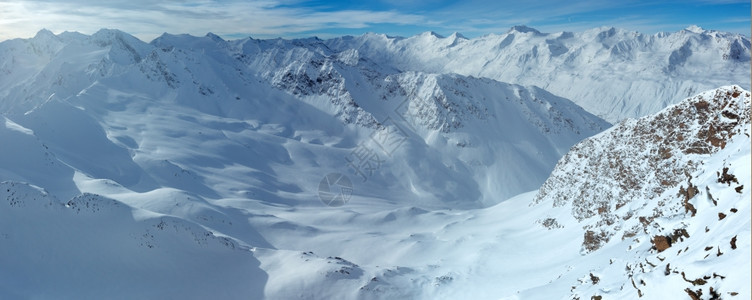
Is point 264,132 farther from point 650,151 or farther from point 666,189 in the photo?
point 666,189

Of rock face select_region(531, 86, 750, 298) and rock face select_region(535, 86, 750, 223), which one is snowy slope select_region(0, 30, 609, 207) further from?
rock face select_region(531, 86, 750, 298)

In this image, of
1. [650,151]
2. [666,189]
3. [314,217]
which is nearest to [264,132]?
[314,217]

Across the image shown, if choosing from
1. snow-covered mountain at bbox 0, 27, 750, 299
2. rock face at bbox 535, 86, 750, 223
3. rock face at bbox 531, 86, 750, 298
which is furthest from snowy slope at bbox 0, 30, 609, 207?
rock face at bbox 531, 86, 750, 298

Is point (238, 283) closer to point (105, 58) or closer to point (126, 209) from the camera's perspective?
point (126, 209)

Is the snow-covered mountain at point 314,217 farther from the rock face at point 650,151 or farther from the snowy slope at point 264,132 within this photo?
the snowy slope at point 264,132

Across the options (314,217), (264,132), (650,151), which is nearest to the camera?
(650,151)

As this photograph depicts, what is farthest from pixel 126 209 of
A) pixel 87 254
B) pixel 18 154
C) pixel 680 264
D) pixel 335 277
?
pixel 680 264

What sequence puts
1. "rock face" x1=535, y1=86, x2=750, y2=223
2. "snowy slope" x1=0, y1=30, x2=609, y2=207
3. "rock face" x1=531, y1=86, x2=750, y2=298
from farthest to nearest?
1. "snowy slope" x1=0, y1=30, x2=609, y2=207
2. "rock face" x1=535, y1=86, x2=750, y2=223
3. "rock face" x1=531, y1=86, x2=750, y2=298

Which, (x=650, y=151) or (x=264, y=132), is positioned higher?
(x=650, y=151)
